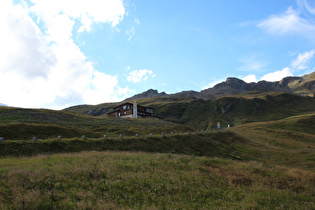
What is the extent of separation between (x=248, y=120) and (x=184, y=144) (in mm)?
138112

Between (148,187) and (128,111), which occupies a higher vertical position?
(128,111)

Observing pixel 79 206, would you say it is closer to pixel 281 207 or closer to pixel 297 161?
pixel 281 207

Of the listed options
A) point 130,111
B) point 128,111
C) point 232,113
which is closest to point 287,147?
point 130,111

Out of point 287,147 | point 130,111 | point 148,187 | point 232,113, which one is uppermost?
point 232,113

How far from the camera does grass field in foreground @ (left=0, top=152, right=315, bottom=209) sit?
9.75 metres

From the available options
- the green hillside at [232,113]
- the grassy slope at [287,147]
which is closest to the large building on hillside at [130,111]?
the grassy slope at [287,147]

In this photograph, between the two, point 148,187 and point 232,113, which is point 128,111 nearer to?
point 148,187

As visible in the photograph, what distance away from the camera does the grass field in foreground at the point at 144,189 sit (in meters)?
9.75

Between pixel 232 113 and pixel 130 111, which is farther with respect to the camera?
pixel 232 113

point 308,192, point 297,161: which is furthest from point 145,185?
point 297,161

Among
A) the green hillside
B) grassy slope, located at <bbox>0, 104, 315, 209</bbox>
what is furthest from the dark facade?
grassy slope, located at <bbox>0, 104, 315, 209</bbox>

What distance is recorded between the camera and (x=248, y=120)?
15738 cm

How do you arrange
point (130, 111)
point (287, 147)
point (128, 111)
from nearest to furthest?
point (287, 147), point (130, 111), point (128, 111)

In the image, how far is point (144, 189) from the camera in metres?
11.8
